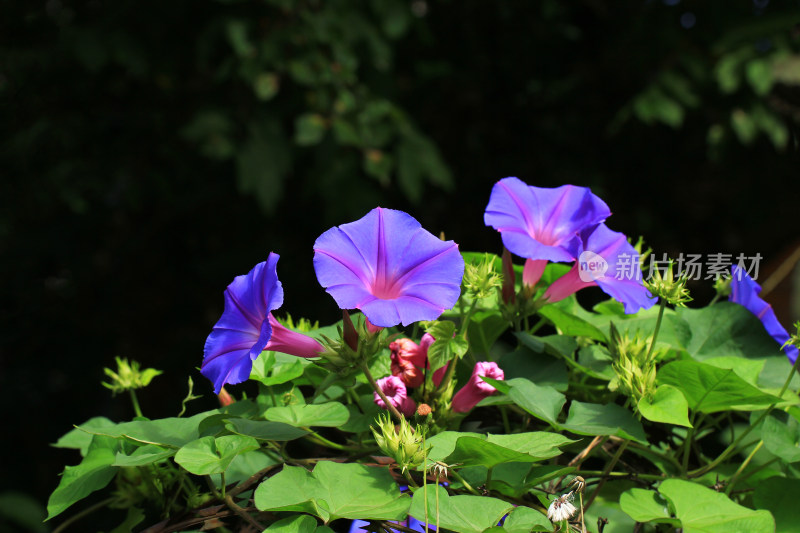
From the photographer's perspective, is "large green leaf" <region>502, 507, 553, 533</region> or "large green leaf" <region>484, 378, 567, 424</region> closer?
"large green leaf" <region>502, 507, 553, 533</region>

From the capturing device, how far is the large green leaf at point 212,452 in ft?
1.87

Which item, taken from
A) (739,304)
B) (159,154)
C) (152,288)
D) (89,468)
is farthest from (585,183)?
(89,468)

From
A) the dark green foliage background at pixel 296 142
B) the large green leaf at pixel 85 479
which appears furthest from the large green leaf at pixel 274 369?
the dark green foliage background at pixel 296 142

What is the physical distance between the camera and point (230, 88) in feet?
8.90

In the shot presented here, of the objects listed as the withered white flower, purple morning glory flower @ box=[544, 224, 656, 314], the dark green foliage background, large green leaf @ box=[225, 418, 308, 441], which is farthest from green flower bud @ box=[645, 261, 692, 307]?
the dark green foliage background

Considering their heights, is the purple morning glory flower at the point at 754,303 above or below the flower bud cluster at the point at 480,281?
below

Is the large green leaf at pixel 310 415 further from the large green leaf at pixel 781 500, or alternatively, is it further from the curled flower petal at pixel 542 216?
the large green leaf at pixel 781 500

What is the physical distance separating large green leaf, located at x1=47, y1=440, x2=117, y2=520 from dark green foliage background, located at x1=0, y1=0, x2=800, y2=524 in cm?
161

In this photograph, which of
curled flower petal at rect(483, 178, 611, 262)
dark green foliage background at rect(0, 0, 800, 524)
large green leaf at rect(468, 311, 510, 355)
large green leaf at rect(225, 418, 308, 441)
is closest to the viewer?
large green leaf at rect(225, 418, 308, 441)

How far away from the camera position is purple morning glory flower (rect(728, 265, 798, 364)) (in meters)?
0.85

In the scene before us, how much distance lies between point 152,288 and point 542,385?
9.33 feet

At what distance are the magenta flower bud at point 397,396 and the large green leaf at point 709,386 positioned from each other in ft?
0.79

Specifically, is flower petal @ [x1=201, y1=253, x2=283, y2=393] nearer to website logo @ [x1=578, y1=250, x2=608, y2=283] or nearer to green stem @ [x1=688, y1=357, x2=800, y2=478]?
website logo @ [x1=578, y1=250, x2=608, y2=283]

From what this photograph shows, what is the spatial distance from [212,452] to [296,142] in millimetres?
1919
